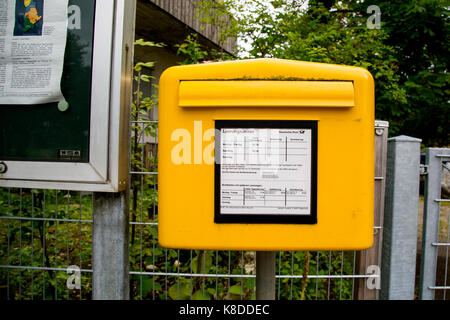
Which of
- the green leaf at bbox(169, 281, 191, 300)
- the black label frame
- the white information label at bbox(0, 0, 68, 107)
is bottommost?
the green leaf at bbox(169, 281, 191, 300)

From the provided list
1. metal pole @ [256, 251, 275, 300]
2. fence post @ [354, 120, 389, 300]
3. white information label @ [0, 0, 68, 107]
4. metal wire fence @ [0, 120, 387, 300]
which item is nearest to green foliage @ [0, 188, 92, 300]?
metal wire fence @ [0, 120, 387, 300]

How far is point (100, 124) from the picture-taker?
1.45m

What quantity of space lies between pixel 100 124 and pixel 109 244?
56cm

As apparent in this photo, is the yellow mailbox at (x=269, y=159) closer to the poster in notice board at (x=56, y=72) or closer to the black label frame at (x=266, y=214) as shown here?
the black label frame at (x=266, y=214)

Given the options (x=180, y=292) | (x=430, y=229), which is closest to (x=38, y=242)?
(x=180, y=292)

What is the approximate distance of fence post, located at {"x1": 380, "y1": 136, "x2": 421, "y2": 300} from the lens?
173cm

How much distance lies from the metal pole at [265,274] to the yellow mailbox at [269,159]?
10.6 inches

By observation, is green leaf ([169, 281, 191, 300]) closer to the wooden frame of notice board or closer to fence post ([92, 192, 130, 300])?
fence post ([92, 192, 130, 300])

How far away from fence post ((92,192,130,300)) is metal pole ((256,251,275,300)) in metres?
0.64

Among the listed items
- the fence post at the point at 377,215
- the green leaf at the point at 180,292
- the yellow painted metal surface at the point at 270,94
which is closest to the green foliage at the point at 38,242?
the green leaf at the point at 180,292

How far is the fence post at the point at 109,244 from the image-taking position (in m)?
1.49

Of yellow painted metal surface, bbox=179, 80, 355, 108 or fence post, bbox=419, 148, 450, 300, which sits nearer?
yellow painted metal surface, bbox=179, 80, 355, 108

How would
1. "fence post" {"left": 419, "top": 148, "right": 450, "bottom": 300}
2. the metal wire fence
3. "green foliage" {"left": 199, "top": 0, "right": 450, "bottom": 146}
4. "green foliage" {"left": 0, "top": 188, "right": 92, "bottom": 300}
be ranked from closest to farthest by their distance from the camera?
"fence post" {"left": 419, "top": 148, "right": 450, "bottom": 300}, the metal wire fence, "green foliage" {"left": 0, "top": 188, "right": 92, "bottom": 300}, "green foliage" {"left": 199, "top": 0, "right": 450, "bottom": 146}
